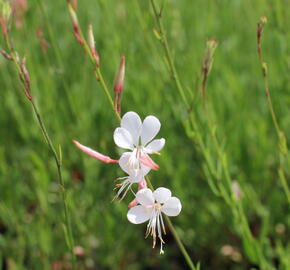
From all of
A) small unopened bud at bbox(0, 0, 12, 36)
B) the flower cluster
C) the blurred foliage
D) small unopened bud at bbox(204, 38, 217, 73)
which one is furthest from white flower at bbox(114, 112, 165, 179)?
the blurred foliage

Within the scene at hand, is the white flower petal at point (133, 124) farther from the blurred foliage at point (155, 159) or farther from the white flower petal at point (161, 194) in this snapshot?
the blurred foliage at point (155, 159)

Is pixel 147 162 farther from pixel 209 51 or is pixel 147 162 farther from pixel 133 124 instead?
pixel 209 51

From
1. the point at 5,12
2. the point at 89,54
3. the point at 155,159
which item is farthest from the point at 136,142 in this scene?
the point at 155,159

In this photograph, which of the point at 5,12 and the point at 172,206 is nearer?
the point at 172,206

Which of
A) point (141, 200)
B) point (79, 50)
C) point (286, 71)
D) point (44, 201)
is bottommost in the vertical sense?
point (141, 200)

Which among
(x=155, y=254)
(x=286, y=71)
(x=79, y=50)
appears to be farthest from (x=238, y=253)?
(x=79, y=50)

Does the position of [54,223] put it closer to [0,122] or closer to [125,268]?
[125,268]

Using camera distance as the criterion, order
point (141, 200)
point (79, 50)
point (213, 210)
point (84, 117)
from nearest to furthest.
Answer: point (141, 200) → point (213, 210) → point (84, 117) → point (79, 50)
